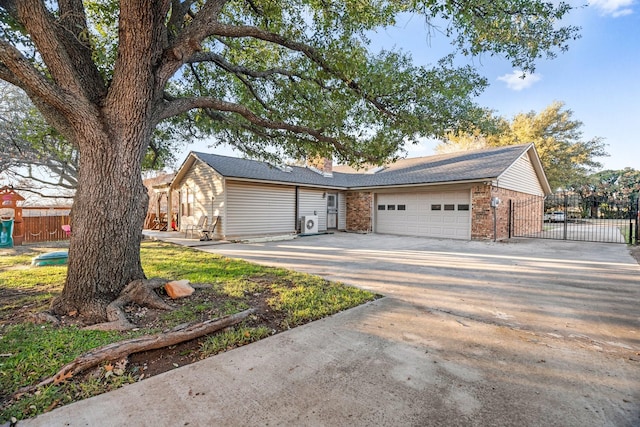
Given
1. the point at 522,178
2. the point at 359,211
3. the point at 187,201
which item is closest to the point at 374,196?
the point at 359,211

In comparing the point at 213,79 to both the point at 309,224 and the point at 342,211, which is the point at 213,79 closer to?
the point at 309,224

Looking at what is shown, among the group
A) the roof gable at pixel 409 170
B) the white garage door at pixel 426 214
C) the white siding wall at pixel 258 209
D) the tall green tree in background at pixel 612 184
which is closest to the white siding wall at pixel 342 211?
the roof gable at pixel 409 170

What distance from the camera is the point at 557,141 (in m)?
24.9

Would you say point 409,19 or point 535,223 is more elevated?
point 409,19

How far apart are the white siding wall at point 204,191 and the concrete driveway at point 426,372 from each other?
9.40 metres

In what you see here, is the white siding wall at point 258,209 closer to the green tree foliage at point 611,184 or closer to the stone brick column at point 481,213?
the stone brick column at point 481,213

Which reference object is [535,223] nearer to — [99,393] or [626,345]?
[626,345]

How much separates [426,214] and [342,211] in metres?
4.95

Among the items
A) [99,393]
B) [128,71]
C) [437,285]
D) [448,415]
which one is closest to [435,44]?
[437,285]

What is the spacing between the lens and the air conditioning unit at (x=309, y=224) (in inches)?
555

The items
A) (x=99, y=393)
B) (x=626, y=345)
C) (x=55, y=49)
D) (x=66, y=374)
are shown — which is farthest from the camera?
(x=55, y=49)

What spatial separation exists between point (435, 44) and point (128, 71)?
4.59 metres

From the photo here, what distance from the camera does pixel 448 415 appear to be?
186cm

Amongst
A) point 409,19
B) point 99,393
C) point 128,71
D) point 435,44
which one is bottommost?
point 99,393
